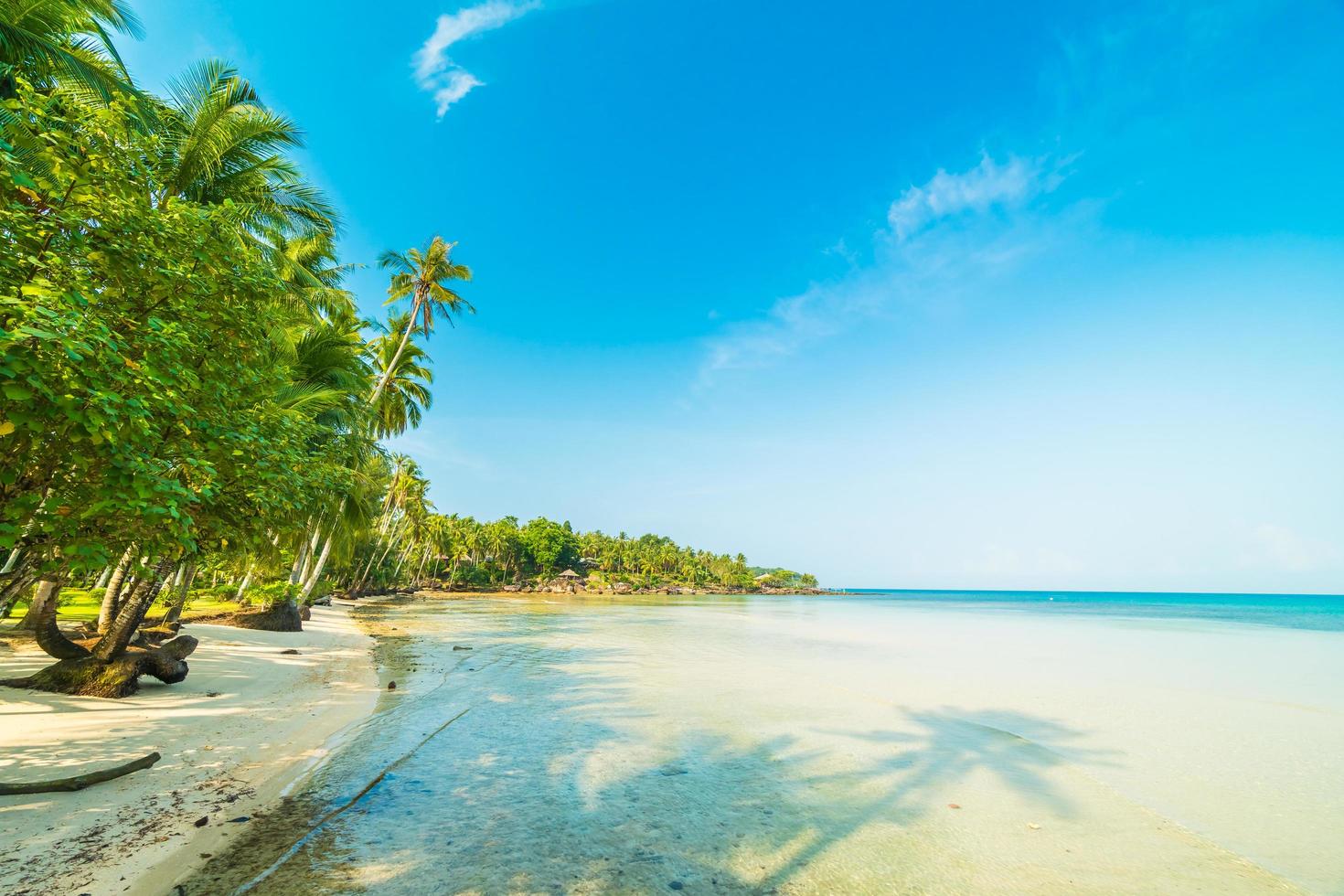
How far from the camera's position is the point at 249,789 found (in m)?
5.02

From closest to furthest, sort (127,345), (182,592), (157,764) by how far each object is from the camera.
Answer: (127,345) < (157,764) < (182,592)

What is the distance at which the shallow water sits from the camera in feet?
13.6

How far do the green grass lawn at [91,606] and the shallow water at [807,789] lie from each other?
828 cm

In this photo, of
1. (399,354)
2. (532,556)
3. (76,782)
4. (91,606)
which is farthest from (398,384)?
(532,556)

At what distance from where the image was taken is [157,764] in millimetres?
5328

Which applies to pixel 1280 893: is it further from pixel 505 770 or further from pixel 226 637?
pixel 226 637

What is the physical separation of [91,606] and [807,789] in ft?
73.8

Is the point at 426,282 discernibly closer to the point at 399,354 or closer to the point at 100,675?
the point at 399,354

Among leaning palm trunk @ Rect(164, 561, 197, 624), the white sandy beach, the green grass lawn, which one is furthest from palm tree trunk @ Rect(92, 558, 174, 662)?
leaning palm trunk @ Rect(164, 561, 197, 624)

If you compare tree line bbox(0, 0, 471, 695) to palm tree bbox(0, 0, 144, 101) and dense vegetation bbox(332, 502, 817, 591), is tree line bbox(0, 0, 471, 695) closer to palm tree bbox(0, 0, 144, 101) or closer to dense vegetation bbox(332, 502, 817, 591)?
palm tree bbox(0, 0, 144, 101)

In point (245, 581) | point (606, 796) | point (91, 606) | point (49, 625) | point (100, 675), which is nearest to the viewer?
point (606, 796)

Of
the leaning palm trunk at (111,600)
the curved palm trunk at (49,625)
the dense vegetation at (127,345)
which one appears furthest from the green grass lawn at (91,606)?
the dense vegetation at (127,345)

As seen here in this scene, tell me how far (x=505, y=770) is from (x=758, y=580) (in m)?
155

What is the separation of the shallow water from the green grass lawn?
828 cm
